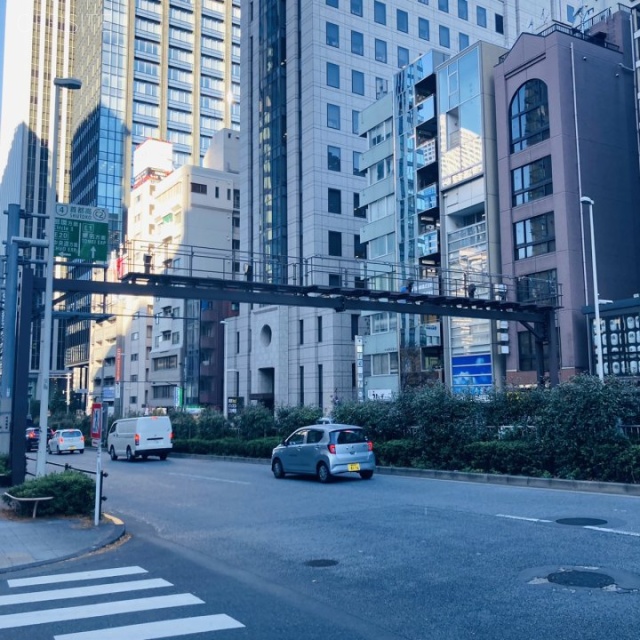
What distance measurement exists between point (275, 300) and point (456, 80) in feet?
87.5

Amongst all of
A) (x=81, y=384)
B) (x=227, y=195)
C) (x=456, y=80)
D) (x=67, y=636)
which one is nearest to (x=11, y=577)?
(x=67, y=636)

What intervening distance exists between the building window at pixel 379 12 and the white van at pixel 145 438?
149ft

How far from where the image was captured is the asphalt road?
6.82 m

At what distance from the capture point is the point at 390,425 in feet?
82.9

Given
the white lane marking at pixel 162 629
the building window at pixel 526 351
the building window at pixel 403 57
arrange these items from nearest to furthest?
the white lane marking at pixel 162 629
the building window at pixel 526 351
the building window at pixel 403 57

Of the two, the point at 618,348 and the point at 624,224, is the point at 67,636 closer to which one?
the point at 618,348

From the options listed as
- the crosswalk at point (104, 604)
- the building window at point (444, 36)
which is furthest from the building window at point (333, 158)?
the crosswalk at point (104, 604)

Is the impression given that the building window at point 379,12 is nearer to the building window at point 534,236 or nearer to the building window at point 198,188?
the building window at point 198,188

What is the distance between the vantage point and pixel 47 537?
1205cm

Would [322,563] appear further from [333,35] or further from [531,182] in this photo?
[333,35]

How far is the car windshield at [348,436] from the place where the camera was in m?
20.4

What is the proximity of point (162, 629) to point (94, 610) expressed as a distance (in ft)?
3.93

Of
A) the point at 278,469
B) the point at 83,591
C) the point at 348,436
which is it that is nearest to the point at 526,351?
the point at 278,469

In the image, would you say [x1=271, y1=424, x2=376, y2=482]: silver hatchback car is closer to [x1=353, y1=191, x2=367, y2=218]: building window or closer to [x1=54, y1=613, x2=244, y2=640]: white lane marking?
[x1=54, y1=613, x2=244, y2=640]: white lane marking
